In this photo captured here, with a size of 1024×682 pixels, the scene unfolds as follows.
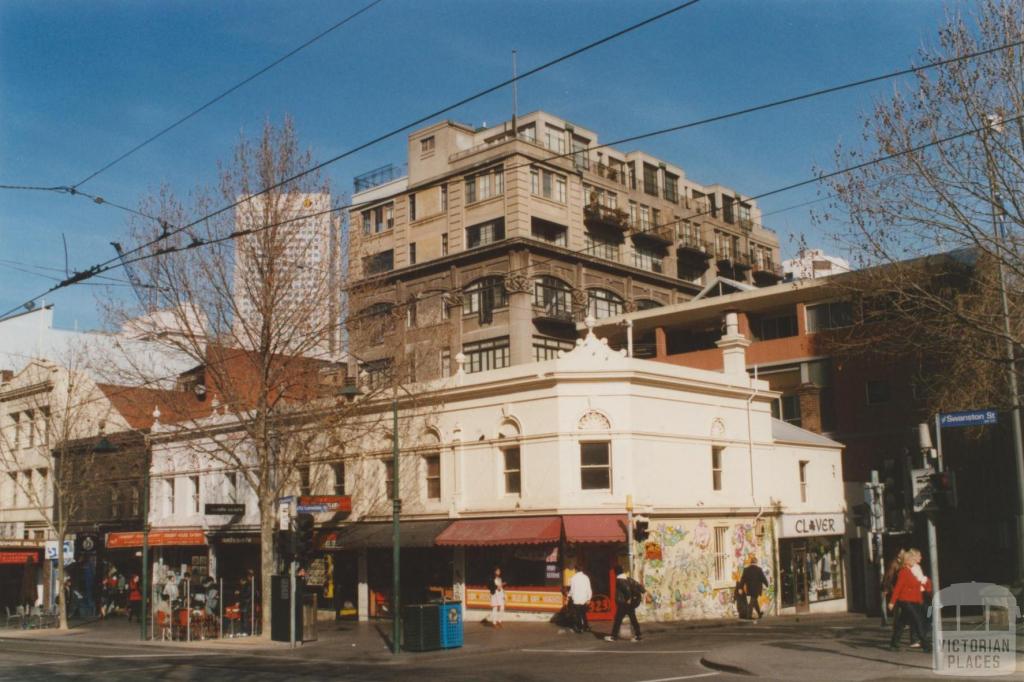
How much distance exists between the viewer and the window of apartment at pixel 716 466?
31.3 meters

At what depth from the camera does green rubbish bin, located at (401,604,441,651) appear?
22.6m

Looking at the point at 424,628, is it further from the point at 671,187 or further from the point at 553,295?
the point at 671,187

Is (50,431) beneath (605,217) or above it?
beneath

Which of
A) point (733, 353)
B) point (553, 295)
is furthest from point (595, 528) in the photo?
point (553, 295)

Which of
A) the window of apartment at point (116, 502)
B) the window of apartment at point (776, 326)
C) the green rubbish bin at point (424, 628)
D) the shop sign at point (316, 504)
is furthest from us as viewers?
the window of apartment at point (776, 326)

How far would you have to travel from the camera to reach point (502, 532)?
1120 inches

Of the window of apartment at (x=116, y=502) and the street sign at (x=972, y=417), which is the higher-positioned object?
the street sign at (x=972, y=417)

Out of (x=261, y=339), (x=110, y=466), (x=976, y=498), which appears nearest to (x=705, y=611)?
(x=261, y=339)

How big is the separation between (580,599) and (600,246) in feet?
117

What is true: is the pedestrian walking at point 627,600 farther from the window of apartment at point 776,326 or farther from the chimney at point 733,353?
the window of apartment at point 776,326

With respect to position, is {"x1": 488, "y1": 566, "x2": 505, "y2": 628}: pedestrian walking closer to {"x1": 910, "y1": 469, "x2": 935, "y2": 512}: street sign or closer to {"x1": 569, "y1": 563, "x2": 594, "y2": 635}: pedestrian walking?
{"x1": 569, "y1": 563, "x2": 594, "y2": 635}: pedestrian walking

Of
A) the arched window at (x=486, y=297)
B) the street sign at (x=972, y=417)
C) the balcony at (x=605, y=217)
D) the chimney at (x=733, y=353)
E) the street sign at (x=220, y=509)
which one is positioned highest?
the balcony at (x=605, y=217)

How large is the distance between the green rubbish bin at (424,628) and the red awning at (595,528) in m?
5.45

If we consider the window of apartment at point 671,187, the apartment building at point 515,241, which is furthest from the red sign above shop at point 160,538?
the window of apartment at point 671,187
